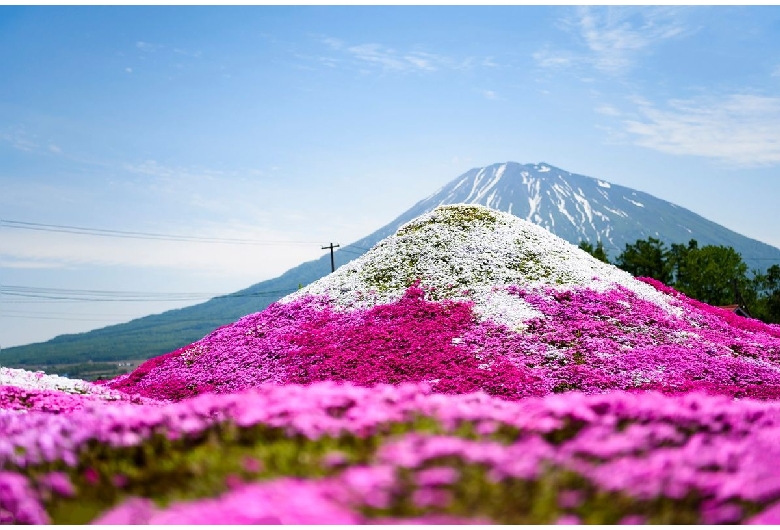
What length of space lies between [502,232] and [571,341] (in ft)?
45.5

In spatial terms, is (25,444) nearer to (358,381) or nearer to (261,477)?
(261,477)

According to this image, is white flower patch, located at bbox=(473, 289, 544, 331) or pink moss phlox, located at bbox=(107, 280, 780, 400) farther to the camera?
white flower patch, located at bbox=(473, 289, 544, 331)

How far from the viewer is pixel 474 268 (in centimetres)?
3525

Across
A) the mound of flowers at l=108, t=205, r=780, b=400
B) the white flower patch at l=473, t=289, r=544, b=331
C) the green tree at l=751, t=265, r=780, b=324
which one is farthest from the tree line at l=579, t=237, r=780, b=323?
the white flower patch at l=473, t=289, r=544, b=331

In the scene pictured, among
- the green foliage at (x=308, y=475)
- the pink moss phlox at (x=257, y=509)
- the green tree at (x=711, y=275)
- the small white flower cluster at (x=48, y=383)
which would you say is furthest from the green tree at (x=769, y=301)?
the pink moss phlox at (x=257, y=509)

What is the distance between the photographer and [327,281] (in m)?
38.7

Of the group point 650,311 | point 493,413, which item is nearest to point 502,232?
point 650,311

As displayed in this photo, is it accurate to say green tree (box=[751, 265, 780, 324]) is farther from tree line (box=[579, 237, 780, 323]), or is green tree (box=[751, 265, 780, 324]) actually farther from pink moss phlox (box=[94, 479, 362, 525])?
pink moss phlox (box=[94, 479, 362, 525])

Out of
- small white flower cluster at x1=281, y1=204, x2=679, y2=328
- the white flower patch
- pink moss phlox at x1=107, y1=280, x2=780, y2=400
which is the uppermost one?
small white flower cluster at x1=281, y1=204, x2=679, y2=328

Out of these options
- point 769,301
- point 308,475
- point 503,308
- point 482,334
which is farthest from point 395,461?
point 769,301

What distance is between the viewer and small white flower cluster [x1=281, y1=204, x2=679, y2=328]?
107ft

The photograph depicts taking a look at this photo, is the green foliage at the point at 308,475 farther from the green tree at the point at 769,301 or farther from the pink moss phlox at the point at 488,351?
the green tree at the point at 769,301

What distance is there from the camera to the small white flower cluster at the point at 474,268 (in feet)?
107

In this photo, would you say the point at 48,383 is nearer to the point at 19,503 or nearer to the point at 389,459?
the point at 19,503
